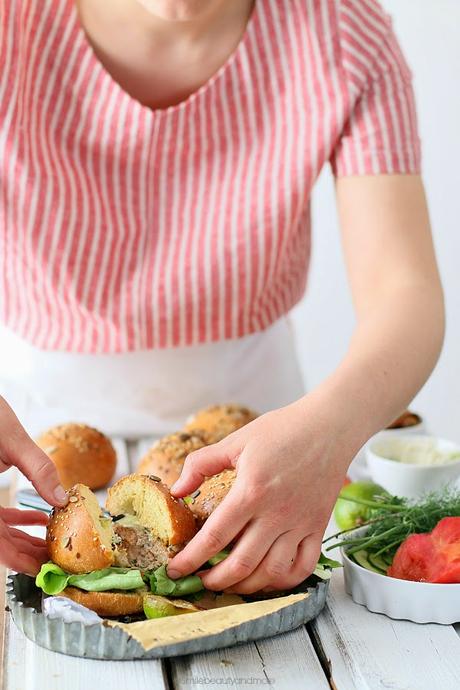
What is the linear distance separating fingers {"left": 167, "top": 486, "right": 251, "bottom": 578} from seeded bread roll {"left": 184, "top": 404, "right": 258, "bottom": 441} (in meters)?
0.56

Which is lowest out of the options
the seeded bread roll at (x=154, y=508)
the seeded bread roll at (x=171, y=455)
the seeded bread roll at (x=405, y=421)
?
the seeded bread roll at (x=171, y=455)

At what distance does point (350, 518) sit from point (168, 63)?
79 centimetres

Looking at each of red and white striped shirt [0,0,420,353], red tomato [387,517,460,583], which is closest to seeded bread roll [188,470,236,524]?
red tomato [387,517,460,583]

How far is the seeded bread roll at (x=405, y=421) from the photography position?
193cm

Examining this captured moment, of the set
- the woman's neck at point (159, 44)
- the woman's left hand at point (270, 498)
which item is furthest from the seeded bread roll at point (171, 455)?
the woman's neck at point (159, 44)

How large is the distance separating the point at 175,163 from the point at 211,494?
0.74 m

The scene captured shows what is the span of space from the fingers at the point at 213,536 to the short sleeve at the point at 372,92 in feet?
2.38

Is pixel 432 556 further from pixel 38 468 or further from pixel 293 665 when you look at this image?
pixel 38 468

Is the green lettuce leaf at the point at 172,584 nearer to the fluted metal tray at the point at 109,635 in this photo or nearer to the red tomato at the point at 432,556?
the fluted metal tray at the point at 109,635

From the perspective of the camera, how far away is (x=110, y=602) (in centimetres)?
117

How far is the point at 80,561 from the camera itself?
47.4 inches

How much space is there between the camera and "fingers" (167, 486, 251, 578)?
1.20 metres

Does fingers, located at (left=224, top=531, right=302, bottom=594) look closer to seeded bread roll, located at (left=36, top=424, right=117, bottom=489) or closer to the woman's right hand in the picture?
the woman's right hand

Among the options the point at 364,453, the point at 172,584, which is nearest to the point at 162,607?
the point at 172,584
